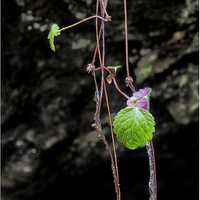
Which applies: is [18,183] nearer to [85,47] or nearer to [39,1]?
[85,47]

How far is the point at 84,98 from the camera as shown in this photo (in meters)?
0.83

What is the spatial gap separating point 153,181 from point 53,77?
0.60 metres

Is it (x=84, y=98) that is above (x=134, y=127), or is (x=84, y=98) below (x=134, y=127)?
above

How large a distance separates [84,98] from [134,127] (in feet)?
1.66

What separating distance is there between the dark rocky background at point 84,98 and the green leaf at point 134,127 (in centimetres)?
44

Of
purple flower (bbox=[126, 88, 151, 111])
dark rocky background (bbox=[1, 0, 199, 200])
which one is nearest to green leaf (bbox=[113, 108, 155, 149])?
purple flower (bbox=[126, 88, 151, 111])

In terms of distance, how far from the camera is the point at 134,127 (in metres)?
0.35

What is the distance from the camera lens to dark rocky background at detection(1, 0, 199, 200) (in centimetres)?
76

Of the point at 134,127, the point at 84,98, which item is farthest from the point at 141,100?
the point at 84,98

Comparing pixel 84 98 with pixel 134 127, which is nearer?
pixel 134 127

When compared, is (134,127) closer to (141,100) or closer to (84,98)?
(141,100)

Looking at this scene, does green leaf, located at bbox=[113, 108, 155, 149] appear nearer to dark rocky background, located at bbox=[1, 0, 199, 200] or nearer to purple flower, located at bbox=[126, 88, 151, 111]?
purple flower, located at bbox=[126, 88, 151, 111]

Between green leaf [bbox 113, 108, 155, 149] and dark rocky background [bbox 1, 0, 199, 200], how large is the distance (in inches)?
17.5

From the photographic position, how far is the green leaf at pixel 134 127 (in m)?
0.35
